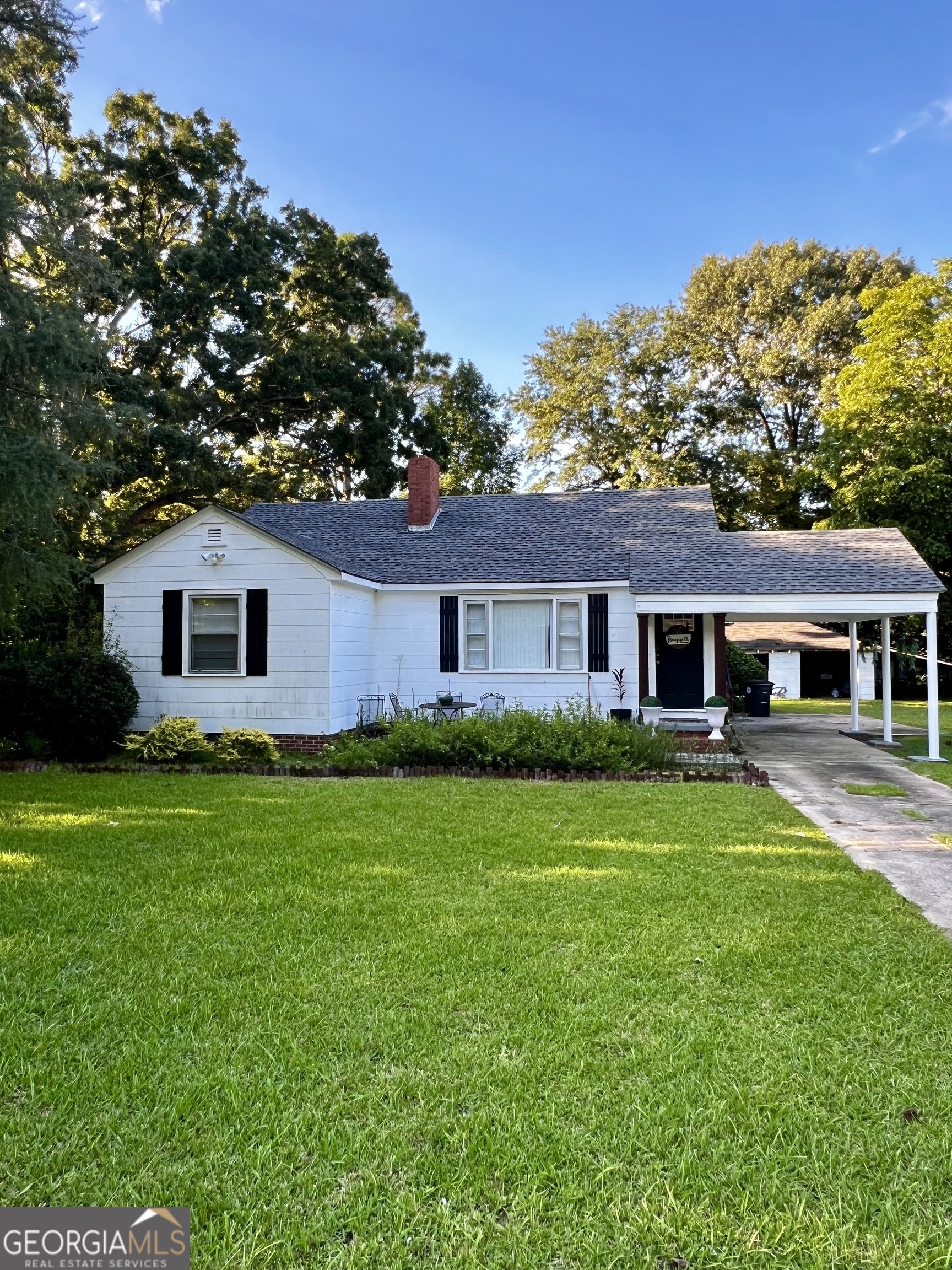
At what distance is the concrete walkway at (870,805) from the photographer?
5.53 metres

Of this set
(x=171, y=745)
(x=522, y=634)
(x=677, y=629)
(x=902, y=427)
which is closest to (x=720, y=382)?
(x=902, y=427)

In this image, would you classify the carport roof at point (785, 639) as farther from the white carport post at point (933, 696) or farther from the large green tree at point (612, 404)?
the white carport post at point (933, 696)

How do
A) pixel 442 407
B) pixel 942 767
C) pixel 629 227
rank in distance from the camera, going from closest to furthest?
pixel 942 767, pixel 629 227, pixel 442 407

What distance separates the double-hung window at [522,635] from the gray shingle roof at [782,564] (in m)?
1.56

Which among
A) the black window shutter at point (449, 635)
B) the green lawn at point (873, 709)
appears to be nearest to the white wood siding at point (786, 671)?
the green lawn at point (873, 709)

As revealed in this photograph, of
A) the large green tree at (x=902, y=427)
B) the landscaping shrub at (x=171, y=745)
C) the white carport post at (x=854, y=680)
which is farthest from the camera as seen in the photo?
the large green tree at (x=902, y=427)

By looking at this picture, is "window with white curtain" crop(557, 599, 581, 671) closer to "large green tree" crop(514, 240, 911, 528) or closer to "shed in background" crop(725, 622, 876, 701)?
"shed in background" crop(725, 622, 876, 701)

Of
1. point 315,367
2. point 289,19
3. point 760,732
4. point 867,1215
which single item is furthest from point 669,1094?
point 315,367

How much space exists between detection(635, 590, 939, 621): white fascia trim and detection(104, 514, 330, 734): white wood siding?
5.77 meters

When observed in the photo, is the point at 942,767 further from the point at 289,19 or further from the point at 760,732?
the point at 289,19

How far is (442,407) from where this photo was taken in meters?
35.4

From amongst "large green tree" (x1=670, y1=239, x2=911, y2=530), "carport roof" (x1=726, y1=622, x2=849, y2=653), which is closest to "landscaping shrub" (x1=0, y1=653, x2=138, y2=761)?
"carport roof" (x1=726, y1=622, x2=849, y2=653)

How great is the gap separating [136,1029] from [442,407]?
34687mm

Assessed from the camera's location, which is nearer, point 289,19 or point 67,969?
point 67,969
